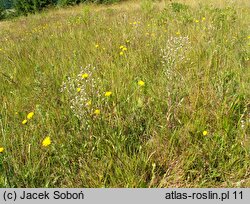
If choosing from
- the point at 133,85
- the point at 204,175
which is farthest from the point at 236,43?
the point at 204,175

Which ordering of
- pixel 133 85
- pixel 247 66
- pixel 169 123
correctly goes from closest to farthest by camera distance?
pixel 169 123 → pixel 133 85 → pixel 247 66

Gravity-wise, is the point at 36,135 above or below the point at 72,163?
above

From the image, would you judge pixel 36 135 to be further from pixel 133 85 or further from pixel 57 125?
pixel 133 85

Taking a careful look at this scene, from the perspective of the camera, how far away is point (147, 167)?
4.31 feet

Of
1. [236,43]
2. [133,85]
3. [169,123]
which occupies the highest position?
[236,43]

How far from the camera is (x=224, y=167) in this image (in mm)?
1291

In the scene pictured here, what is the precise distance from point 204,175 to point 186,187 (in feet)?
0.49

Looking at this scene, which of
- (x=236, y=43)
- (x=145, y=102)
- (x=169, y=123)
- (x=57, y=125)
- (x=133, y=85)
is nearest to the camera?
(x=169, y=123)

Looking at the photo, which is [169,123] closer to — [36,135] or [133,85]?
[133,85]

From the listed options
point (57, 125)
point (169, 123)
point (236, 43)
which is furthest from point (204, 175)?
point (236, 43)

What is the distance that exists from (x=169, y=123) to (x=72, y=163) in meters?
0.72

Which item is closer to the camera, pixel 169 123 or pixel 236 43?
pixel 169 123
